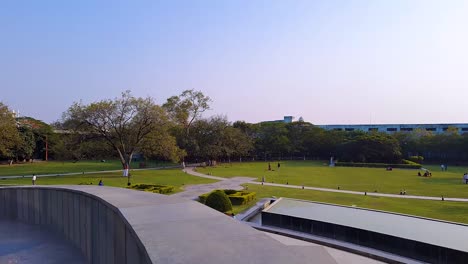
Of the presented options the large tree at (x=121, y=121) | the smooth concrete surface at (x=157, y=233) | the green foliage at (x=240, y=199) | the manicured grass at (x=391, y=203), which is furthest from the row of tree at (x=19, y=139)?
the smooth concrete surface at (x=157, y=233)

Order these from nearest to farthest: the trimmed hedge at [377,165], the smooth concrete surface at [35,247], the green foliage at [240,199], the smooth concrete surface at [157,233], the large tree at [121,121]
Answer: the smooth concrete surface at [157,233]
the smooth concrete surface at [35,247]
the green foliage at [240,199]
the large tree at [121,121]
the trimmed hedge at [377,165]

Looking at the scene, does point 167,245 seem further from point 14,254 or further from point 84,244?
point 14,254

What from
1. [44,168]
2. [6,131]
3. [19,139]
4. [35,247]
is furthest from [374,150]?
[35,247]

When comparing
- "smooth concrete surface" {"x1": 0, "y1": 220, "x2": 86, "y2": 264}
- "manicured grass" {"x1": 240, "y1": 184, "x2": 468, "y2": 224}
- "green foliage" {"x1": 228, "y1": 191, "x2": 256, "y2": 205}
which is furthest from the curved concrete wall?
"manicured grass" {"x1": 240, "y1": 184, "x2": 468, "y2": 224}

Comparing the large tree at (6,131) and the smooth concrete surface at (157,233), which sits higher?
the large tree at (6,131)

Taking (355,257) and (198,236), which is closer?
(198,236)

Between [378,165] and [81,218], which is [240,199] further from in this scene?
[378,165]

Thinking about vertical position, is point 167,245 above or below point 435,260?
above

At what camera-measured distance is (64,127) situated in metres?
38.1

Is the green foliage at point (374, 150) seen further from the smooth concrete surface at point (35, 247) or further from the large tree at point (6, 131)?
the smooth concrete surface at point (35, 247)

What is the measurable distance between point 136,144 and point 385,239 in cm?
3213

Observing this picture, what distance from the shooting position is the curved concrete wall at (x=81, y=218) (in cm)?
525

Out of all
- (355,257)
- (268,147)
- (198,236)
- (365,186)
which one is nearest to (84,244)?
(198,236)

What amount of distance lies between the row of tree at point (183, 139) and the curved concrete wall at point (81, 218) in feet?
86.0
